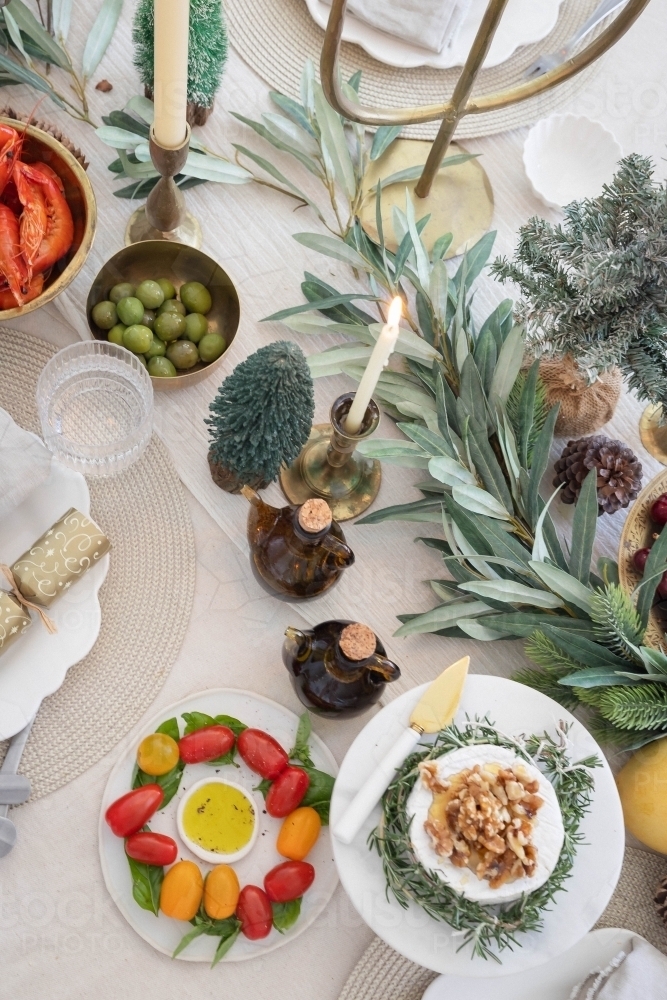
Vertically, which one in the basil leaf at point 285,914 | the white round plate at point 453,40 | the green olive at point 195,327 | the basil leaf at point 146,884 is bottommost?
the basil leaf at point 146,884

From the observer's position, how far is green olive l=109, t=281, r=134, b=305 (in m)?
0.86

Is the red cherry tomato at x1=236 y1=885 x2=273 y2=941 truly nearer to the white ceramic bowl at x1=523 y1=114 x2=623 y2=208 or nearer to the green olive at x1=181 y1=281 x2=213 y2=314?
the green olive at x1=181 y1=281 x2=213 y2=314

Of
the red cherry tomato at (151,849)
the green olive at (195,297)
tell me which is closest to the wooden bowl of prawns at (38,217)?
the green olive at (195,297)

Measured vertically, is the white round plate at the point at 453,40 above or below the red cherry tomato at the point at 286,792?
above

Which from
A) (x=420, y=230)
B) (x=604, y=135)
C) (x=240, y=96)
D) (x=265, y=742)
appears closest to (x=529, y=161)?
(x=604, y=135)

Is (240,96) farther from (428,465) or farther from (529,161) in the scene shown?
(428,465)

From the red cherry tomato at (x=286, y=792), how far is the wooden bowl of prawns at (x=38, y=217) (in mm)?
477

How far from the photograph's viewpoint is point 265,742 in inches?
31.8

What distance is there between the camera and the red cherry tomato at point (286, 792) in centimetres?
79

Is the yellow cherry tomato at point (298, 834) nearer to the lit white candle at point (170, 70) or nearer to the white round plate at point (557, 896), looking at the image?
the white round plate at point (557, 896)

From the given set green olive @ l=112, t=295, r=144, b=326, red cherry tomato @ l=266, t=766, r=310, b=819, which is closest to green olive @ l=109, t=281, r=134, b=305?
green olive @ l=112, t=295, r=144, b=326

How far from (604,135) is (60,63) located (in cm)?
59

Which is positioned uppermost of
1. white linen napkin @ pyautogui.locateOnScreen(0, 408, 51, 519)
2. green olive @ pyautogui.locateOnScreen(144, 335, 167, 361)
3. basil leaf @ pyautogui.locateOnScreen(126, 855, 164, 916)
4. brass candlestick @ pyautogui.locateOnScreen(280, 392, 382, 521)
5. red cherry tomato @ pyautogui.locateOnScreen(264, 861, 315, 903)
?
green olive @ pyautogui.locateOnScreen(144, 335, 167, 361)

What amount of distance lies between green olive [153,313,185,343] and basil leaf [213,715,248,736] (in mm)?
368
